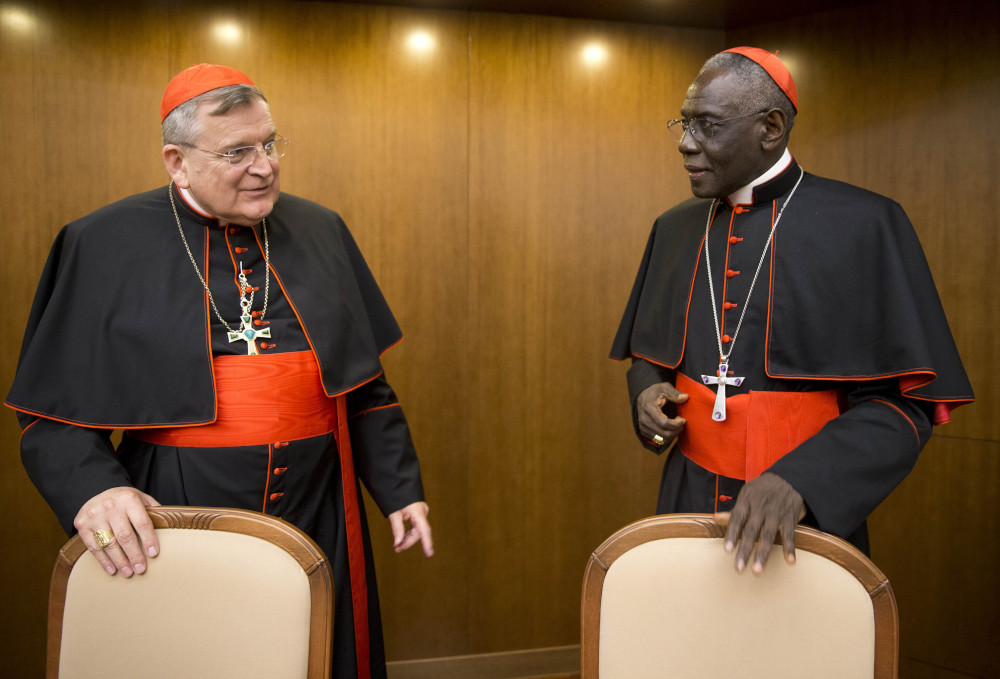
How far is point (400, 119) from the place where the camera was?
3.14m

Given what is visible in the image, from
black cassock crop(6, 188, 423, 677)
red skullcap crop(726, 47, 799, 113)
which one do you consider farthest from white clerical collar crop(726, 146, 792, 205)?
black cassock crop(6, 188, 423, 677)

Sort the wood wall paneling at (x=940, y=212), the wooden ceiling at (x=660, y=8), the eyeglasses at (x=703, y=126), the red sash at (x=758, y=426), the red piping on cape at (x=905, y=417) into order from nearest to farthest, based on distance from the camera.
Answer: the red piping on cape at (x=905, y=417) → the red sash at (x=758, y=426) → the eyeglasses at (x=703, y=126) → the wood wall paneling at (x=940, y=212) → the wooden ceiling at (x=660, y=8)

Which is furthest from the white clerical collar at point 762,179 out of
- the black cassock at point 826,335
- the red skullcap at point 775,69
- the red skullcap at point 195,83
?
the red skullcap at point 195,83

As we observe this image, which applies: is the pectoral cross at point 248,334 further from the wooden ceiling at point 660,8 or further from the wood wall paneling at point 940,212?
the wood wall paneling at point 940,212

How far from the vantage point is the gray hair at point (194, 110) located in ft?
5.68

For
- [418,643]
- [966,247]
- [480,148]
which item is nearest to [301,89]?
[480,148]

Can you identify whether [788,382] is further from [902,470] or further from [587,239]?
[587,239]

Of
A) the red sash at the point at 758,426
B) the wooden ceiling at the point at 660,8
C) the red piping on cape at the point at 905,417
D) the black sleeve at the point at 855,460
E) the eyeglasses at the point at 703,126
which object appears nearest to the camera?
the black sleeve at the point at 855,460

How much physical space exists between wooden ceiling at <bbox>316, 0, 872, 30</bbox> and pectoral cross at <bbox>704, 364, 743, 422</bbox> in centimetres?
188

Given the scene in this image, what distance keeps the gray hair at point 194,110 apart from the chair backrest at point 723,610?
1.26 m

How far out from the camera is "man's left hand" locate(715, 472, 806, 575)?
4.22 ft

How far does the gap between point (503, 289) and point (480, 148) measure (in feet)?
1.97

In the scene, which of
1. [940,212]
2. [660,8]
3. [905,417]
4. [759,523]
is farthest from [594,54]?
[759,523]

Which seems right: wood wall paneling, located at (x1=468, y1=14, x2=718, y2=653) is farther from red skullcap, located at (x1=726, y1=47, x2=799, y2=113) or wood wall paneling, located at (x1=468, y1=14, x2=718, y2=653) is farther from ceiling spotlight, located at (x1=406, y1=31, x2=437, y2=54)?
red skullcap, located at (x1=726, y1=47, x2=799, y2=113)
